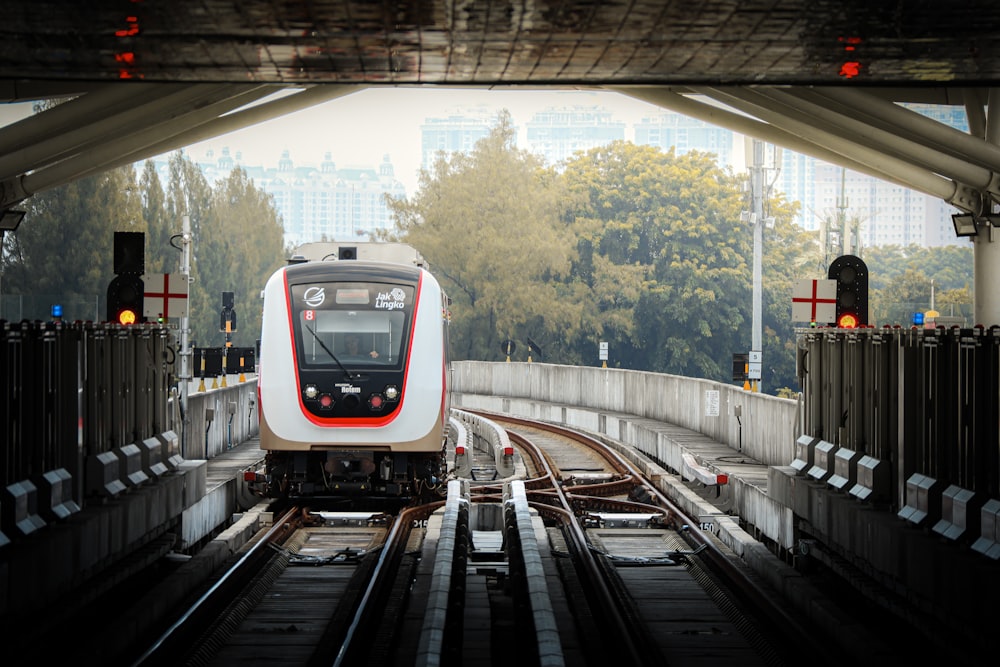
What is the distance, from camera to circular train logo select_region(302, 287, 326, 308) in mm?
16391

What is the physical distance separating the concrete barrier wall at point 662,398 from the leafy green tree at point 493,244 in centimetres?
1415

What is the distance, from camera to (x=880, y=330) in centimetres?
1113

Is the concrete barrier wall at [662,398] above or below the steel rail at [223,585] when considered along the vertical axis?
above

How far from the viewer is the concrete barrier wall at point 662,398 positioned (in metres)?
20.2

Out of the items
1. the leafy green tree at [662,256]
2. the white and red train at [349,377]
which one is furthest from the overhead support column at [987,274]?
the leafy green tree at [662,256]

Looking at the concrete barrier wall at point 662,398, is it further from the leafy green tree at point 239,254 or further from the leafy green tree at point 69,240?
the leafy green tree at point 239,254

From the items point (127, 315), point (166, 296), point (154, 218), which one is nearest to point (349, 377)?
point (127, 315)

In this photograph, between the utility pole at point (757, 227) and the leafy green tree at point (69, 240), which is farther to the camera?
the leafy green tree at point (69, 240)

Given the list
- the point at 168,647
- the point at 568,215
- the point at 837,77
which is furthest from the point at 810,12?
the point at 568,215

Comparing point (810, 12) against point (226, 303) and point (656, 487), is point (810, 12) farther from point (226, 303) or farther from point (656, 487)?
point (226, 303)

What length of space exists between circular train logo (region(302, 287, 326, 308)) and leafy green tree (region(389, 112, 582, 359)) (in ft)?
150

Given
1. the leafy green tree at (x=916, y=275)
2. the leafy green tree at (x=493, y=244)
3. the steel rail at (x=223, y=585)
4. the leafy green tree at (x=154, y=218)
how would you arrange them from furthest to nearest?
the leafy green tree at (x=916, y=275)
the leafy green tree at (x=493, y=244)
the leafy green tree at (x=154, y=218)
the steel rail at (x=223, y=585)

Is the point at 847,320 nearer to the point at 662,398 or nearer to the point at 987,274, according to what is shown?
the point at 987,274

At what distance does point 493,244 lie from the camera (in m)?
62.1
